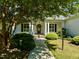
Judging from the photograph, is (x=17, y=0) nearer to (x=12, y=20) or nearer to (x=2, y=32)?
(x=12, y=20)

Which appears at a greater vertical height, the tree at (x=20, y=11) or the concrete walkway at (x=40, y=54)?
the tree at (x=20, y=11)

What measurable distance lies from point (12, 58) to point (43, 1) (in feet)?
13.9

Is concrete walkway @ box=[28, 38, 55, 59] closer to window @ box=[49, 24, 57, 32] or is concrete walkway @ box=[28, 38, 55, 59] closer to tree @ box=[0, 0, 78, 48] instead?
tree @ box=[0, 0, 78, 48]

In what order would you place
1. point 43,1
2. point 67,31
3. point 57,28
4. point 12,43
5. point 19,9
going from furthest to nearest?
point 57,28 → point 67,31 → point 12,43 → point 19,9 → point 43,1

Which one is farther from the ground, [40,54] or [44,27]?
[44,27]

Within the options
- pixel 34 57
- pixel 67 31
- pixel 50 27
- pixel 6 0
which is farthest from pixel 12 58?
pixel 50 27

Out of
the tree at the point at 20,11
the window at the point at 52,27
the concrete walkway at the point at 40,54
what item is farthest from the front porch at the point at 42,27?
the concrete walkway at the point at 40,54

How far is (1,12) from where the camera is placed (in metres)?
13.0

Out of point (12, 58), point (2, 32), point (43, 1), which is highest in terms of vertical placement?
point (43, 1)

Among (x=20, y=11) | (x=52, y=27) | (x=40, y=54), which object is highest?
(x=20, y=11)

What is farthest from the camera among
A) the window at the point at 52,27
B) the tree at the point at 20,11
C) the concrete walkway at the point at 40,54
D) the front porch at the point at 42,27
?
the window at the point at 52,27

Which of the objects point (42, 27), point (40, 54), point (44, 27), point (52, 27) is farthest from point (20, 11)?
point (42, 27)

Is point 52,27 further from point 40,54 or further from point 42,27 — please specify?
point 40,54

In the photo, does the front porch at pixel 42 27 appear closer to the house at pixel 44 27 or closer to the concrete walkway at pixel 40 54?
the house at pixel 44 27
